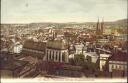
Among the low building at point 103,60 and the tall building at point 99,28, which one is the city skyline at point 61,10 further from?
the low building at point 103,60

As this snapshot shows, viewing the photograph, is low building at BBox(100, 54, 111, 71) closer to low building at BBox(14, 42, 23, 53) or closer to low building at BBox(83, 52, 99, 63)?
low building at BBox(83, 52, 99, 63)

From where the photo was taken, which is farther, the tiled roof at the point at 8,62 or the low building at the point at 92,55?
the low building at the point at 92,55

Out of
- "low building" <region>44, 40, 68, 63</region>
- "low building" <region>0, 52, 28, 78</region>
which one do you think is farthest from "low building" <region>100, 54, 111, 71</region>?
"low building" <region>0, 52, 28, 78</region>

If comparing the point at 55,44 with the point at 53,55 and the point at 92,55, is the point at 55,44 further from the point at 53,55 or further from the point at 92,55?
the point at 92,55

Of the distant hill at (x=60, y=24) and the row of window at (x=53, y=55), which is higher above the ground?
the distant hill at (x=60, y=24)

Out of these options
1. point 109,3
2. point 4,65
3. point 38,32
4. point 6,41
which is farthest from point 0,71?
point 109,3

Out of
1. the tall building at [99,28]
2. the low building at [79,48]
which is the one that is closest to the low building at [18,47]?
the low building at [79,48]

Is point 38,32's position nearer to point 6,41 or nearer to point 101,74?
point 6,41
